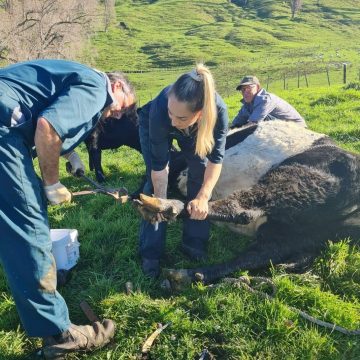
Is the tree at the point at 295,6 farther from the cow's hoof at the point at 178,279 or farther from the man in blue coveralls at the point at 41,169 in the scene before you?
the man in blue coveralls at the point at 41,169

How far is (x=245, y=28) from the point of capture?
79750mm

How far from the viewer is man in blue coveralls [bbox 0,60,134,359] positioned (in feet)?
9.52

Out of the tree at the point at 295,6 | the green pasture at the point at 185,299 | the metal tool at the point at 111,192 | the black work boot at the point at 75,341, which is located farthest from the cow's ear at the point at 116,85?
the tree at the point at 295,6

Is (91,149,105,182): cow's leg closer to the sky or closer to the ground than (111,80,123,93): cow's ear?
closer to the ground

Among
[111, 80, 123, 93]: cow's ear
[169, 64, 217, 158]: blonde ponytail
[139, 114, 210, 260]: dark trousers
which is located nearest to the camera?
[169, 64, 217, 158]: blonde ponytail

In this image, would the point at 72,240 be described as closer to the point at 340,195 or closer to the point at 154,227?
the point at 154,227

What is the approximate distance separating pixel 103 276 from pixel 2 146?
1708 millimetres

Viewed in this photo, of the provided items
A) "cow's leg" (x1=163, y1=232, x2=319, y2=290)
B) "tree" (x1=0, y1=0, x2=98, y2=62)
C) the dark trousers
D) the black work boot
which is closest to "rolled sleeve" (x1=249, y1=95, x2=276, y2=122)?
the dark trousers

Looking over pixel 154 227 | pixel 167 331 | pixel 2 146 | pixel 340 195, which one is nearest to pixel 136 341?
pixel 167 331

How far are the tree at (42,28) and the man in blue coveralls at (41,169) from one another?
114ft

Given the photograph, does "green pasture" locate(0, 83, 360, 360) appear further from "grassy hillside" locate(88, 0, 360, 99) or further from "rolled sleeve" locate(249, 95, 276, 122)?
"grassy hillside" locate(88, 0, 360, 99)

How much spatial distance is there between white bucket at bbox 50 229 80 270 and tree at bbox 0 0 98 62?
33.7 meters

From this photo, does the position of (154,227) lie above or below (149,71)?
above

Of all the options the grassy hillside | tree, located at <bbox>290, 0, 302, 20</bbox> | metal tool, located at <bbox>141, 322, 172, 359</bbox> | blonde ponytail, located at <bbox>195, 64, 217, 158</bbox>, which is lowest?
the grassy hillside
